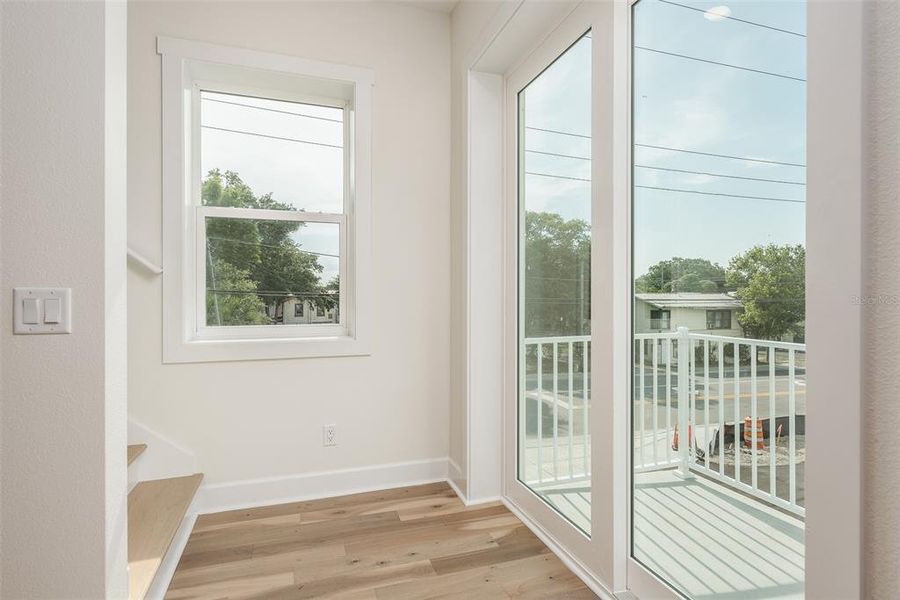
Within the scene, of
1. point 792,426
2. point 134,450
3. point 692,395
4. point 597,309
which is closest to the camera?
point 792,426

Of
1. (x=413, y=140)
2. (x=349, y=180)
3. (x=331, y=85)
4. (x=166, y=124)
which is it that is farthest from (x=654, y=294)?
(x=166, y=124)

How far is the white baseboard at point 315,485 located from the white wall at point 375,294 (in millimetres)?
38

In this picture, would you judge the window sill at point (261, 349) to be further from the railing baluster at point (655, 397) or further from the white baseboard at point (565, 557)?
the railing baluster at point (655, 397)

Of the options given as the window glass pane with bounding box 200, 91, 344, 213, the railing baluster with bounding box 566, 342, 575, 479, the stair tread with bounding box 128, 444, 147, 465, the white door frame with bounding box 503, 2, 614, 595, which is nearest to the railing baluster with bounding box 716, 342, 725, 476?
the white door frame with bounding box 503, 2, 614, 595

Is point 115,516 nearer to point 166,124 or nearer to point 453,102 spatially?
point 166,124

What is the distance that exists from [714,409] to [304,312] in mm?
2007

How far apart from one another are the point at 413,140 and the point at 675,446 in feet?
6.51

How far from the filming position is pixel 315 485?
238cm

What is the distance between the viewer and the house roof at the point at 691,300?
122cm

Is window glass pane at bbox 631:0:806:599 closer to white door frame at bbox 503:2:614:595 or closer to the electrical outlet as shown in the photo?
white door frame at bbox 503:2:614:595

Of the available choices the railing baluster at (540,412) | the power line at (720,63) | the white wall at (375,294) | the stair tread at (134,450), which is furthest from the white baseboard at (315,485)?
the power line at (720,63)

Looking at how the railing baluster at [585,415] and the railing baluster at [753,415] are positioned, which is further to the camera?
the railing baluster at [585,415]

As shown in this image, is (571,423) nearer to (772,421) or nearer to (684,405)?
(684,405)

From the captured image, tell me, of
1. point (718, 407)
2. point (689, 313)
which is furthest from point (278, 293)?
point (718, 407)
